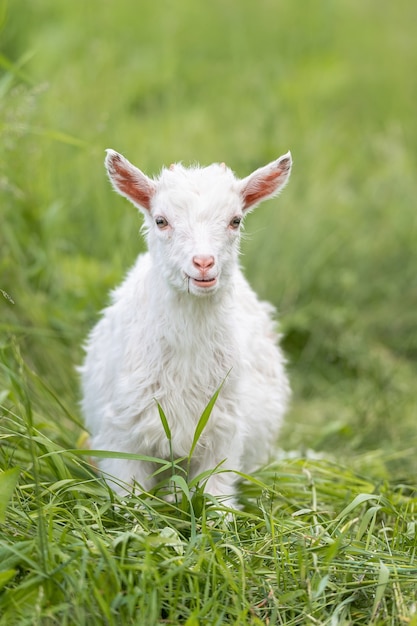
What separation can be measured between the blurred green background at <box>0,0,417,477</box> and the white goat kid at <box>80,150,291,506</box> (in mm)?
564

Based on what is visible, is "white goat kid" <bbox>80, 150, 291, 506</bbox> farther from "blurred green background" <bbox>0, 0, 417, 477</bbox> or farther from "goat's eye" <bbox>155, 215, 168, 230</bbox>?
"blurred green background" <bbox>0, 0, 417, 477</bbox>

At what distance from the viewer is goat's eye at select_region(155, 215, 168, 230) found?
3674 millimetres

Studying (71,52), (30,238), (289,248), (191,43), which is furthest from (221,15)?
(30,238)

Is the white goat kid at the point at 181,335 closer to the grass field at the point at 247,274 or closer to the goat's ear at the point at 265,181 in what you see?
the goat's ear at the point at 265,181

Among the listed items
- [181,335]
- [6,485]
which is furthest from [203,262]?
[6,485]

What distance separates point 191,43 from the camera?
405 inches

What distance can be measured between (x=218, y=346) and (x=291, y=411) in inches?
92.0

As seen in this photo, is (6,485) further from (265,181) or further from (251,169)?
(251,169)

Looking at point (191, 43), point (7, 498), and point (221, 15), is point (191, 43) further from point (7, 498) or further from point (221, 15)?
point (7, 498)

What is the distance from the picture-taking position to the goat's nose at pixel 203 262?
3434 mm

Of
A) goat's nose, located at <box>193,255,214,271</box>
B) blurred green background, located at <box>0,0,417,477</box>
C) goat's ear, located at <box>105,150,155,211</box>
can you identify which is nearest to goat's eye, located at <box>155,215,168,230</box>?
goat's ear, located at <box>105,150,155,211</box>

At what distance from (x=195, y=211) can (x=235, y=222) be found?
0.66 ft

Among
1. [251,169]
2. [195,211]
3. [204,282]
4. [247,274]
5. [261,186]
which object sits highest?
[251,169]

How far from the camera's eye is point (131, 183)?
379 cm
